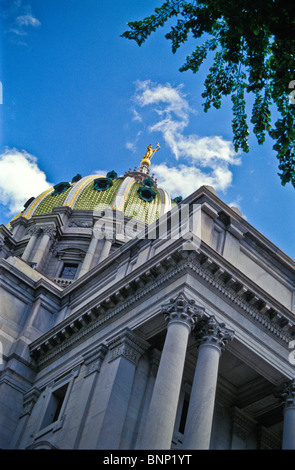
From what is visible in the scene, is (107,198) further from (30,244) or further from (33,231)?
(30,244)

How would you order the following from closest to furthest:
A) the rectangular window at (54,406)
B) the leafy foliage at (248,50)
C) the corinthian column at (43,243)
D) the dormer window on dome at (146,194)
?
the leafy foliage at (248,50)
the rectangular window at (54,406)
the corinthian column at (43,243)
the dormer window on dome at (146,194)

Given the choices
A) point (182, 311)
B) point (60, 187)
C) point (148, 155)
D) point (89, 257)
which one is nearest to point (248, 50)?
point (182, 311)

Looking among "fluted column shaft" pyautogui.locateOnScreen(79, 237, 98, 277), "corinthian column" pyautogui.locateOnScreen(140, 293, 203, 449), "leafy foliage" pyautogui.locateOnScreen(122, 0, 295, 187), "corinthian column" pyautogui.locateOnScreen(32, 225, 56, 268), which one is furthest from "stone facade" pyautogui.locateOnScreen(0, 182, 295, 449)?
"corinthian column" pyautogui.locateOnScreen(32, 225, 56, 268)

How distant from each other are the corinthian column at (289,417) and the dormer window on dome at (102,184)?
42486 mm

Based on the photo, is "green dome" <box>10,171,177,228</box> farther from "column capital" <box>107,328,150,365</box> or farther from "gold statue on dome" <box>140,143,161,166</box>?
"column capital" <box>107,328,150,365</box>

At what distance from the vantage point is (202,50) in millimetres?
20578

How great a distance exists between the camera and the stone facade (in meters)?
23.5

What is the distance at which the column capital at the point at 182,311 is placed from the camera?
24.1 m

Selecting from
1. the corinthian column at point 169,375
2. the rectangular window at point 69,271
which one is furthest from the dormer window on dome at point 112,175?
the corinthian column at point 169,375

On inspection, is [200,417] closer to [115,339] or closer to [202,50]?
[115,339]

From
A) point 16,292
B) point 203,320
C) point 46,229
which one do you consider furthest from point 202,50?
point 46,229

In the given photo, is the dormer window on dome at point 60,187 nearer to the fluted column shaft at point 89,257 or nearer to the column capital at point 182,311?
the fluted column shaft at point 89,257

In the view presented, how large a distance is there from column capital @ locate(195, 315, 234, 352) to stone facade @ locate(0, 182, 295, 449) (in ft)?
0.15

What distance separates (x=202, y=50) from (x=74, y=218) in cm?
4199
